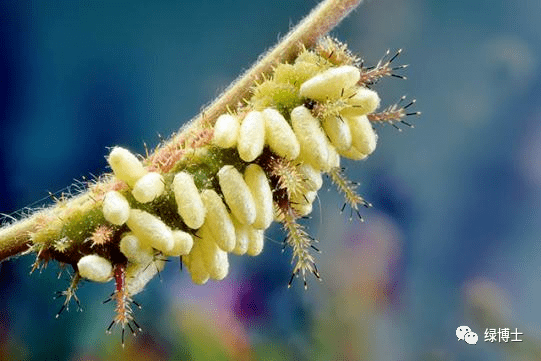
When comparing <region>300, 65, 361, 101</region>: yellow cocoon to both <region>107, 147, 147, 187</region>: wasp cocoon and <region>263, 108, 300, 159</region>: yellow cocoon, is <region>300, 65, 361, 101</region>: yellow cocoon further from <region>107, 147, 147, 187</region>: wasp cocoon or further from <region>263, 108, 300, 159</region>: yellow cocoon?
<region>107, 147, 147, 187</region>: wasp cocoon

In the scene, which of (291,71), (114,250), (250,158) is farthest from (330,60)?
(114,250)

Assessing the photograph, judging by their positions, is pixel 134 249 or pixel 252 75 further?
pixel 252 75

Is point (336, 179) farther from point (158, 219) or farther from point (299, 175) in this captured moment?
point (158, 219)

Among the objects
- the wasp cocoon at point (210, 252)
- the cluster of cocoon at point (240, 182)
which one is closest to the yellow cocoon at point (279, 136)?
the cluster of cocoon at point (240, 182)

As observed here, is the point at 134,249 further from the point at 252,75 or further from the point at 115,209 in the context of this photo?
the point at 252,75

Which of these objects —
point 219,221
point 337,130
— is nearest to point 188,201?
point 219,221

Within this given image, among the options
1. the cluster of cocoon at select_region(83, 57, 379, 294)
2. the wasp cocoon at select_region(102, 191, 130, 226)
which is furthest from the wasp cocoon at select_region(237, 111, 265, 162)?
the wasp cocoon at select_region(102, 191, 130, 226)

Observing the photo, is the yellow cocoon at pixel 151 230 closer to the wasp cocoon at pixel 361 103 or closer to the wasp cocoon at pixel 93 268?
the wasp cocoon at pixel 93 268
